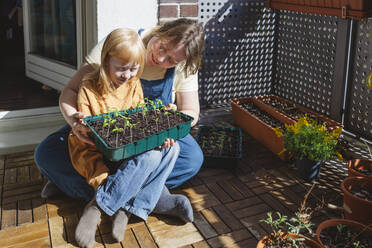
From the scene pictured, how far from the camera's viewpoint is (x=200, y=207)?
2.43m

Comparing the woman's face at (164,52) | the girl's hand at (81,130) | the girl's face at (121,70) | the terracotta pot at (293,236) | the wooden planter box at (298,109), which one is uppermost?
the woman's face at (164,52)

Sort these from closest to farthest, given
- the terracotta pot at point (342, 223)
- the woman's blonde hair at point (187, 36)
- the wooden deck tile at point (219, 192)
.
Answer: the terracotta pot at point (342, 223)
the woman's blonde hair at point (187, 36)
the wooden deck tile at point (219, 192)

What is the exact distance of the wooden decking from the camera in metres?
2.12

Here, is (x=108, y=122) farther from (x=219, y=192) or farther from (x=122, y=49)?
(x=219, y=192)

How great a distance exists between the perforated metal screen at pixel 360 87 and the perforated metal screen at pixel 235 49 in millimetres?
1015

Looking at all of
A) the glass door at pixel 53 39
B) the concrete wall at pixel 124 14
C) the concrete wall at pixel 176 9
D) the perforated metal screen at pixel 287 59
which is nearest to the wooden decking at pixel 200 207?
the perforated metal screen at pixel 287 59

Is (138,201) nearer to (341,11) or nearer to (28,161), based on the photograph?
(28,161)

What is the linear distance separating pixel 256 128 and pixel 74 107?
1618 mm

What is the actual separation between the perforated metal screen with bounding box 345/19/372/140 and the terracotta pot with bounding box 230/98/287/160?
721 millimetres

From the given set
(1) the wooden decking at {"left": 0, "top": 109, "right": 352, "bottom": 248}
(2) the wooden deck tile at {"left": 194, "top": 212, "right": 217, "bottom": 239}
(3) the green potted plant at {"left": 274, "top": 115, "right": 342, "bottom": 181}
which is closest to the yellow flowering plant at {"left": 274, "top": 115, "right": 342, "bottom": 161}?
(3) the green potted plant at {"left": 274, "top": 115, "right": 342, "bottom": 181}

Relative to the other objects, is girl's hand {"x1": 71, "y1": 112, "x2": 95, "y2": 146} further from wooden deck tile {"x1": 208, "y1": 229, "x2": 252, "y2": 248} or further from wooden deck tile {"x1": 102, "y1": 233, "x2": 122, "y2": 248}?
wooden deck tile {"x1": 208, "y1": 229, "x2": 252, "y2": 248}

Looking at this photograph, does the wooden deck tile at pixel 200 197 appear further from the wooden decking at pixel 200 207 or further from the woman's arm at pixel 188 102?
the woman's arm at pixel 188 102

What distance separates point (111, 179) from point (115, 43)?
678mm

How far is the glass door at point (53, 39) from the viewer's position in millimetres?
3574
